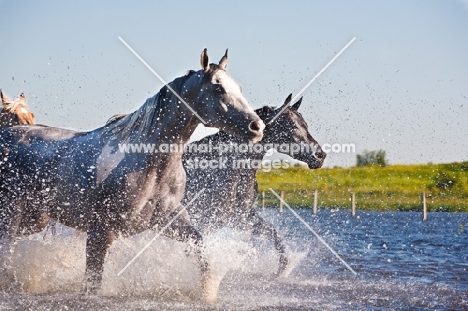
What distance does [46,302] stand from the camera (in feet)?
19.6

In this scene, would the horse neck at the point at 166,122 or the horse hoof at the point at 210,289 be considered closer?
the horse neck at the point at 166,122

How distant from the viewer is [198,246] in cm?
597

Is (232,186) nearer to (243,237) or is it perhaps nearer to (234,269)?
(234,269)

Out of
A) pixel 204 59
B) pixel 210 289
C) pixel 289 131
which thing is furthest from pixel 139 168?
pixel 289 131

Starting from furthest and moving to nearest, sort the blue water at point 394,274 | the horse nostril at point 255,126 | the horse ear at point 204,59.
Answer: the blue water at point 394,274 → the horse ear at point 204,59 → the horse nostril at point 255,126

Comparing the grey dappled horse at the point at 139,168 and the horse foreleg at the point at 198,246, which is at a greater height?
the grey dappled horse at the point at 139,168

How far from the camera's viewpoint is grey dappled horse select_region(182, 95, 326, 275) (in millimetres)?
8086

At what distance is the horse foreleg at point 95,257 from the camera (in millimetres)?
5742

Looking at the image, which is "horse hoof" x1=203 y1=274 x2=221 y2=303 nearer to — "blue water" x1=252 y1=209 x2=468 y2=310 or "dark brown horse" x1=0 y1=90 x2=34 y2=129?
"blue water" x1=252 y1=209 x2=468 y2=310

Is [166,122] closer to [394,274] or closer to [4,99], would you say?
[4,99]

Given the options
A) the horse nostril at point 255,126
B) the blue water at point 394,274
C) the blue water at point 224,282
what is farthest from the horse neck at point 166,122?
the blue water at point 394,274

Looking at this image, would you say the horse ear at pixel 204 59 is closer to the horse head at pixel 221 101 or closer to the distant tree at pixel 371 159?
the horse head at pixel 221 101

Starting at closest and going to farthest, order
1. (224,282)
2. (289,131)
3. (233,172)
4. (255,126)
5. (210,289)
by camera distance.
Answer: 1. (255,126)
2. (210,289)
3. (224,282)
4. (233,172)
5. (289,131)

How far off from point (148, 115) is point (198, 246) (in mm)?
1236
